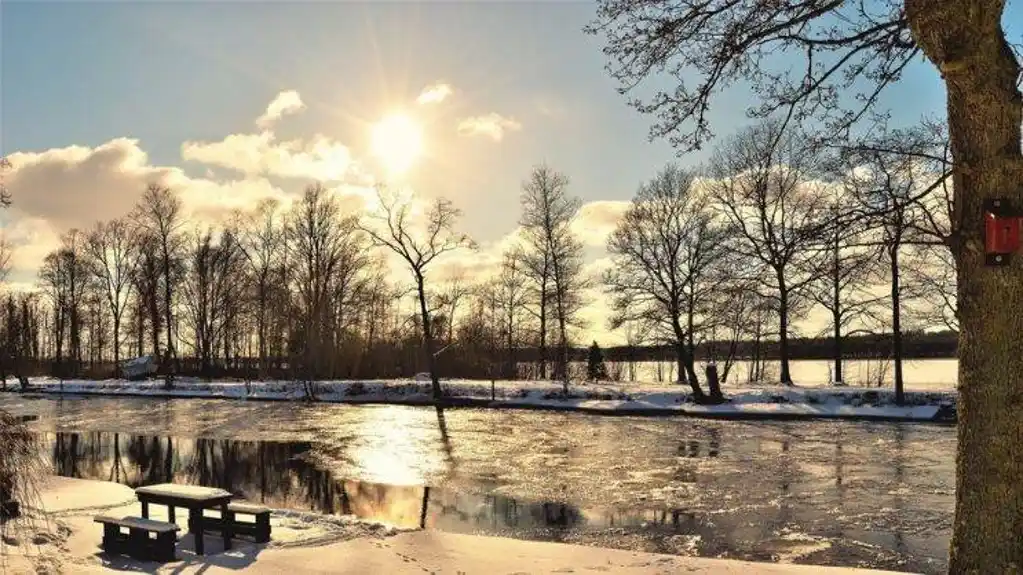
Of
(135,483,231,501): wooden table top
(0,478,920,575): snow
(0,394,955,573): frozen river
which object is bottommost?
(0,394,955,573): frozen river

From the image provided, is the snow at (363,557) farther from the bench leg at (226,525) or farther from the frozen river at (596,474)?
the frozen river at (596,474)

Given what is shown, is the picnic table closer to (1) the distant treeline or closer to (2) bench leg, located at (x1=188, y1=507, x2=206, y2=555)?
(2) bench leg, located at (x1=188, y1=507, x2=206, y2=555)

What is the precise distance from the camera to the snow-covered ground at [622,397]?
27.8m

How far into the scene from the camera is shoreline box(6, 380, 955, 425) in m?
27.5

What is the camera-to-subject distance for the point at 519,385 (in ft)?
124

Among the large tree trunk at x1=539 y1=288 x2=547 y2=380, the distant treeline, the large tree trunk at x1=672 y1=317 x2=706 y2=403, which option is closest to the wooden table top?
the large tree trunk at x1=672 y1=317 x2=706 y2=403

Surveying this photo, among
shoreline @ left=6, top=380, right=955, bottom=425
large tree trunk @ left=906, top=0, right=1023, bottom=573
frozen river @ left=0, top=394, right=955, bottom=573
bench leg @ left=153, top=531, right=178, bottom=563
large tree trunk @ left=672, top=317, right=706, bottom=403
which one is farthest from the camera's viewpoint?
large tree trunk @ left=672, top=317, right=706, bottom=403

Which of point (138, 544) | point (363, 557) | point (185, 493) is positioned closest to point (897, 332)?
point (363, 557)

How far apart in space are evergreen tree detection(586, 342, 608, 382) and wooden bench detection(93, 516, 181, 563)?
35363 millimetres

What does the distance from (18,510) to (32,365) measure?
75308 millimetres

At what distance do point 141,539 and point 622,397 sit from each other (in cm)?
2556

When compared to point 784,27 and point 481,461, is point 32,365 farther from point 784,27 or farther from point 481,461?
point 784,27

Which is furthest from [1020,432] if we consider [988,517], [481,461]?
[481,461]

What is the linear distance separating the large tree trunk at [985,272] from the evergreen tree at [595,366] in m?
38.5
